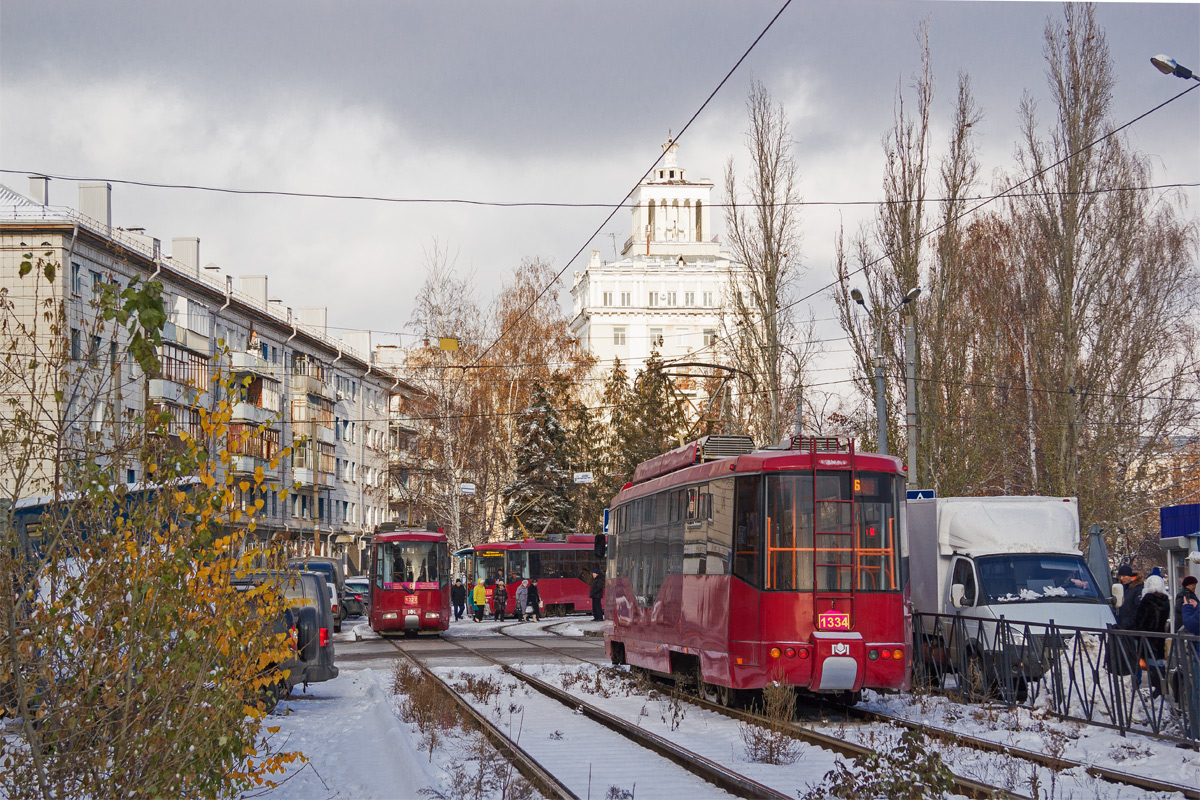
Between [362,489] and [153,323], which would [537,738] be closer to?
[153,323]

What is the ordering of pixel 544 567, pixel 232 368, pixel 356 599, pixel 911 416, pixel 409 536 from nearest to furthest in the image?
pixel 232 368
pixel 911 416
pixel 409 536
pixel 356 599
pixel 544 567

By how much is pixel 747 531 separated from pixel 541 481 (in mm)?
48950

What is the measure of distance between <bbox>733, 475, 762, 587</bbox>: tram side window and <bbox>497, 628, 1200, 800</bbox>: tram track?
1.62 metres

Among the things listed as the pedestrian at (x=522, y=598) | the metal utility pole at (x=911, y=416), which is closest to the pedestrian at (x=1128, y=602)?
the metal utility pole at (x=911, y=416)

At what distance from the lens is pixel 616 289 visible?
12038cm

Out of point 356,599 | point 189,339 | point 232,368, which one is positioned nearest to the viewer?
point 232,368

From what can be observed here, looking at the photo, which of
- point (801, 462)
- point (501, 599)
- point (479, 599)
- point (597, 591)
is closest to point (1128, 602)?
point (801, 462)

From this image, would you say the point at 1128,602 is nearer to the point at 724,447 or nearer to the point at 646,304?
the point at 724,447

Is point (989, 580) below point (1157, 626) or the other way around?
the other way around

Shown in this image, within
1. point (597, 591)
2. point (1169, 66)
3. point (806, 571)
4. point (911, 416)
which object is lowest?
point (597, 591)

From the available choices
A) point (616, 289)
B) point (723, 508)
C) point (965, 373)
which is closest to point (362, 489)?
point (616, 289)

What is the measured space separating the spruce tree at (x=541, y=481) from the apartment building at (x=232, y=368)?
6.36m

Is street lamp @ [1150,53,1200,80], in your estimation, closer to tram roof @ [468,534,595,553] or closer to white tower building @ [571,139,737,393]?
tram roof @ [468,534,595,553]

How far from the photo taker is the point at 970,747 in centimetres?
1231
